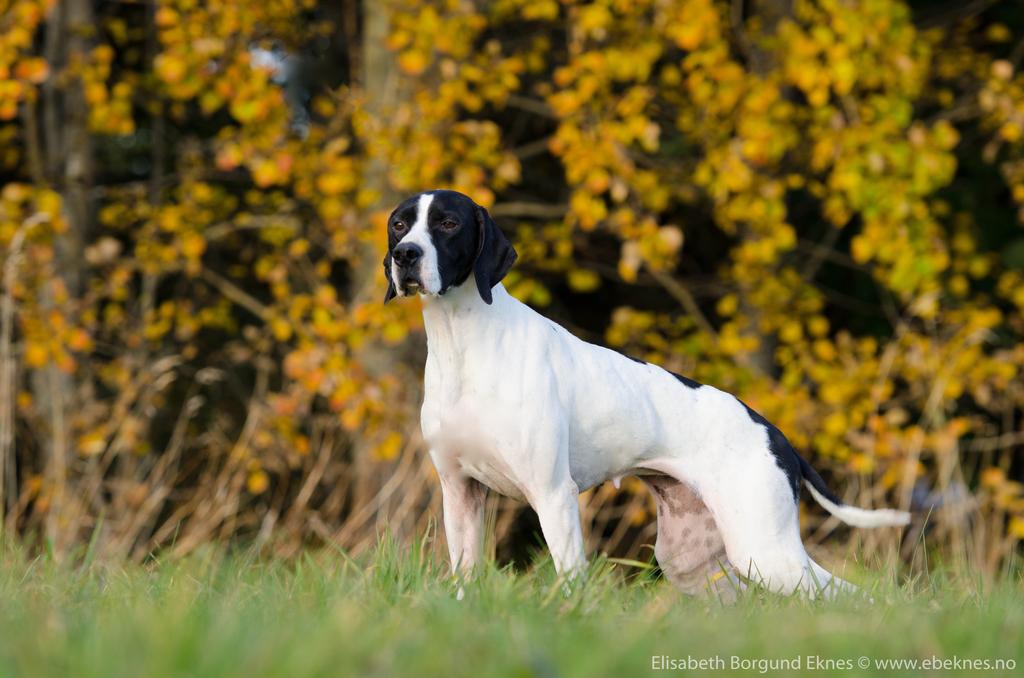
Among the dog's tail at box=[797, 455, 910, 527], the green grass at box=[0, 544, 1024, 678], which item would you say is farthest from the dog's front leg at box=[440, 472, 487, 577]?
the dog's tail at box=[797, 455, 910, 527]

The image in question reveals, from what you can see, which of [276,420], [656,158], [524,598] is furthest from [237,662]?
[656,158]

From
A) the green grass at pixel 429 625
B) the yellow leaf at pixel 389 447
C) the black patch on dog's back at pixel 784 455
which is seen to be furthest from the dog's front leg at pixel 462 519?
the yellow leaf at pixel 389 447

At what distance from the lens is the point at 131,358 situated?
844cm

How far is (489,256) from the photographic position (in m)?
3.88

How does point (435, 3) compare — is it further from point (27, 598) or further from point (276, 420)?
point (27, 598)

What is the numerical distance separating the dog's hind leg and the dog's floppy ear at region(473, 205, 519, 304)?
0.92 m

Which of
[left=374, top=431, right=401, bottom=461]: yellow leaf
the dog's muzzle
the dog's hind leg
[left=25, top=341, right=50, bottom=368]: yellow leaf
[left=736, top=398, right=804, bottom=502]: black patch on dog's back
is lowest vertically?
[left=374, top=431, right=401, bottom=461]: yellow leaf

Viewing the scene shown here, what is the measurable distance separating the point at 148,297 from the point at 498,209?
2.58m

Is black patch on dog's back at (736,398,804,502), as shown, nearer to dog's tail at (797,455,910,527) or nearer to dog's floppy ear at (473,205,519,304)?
dog's tail at (797,455,910,527)

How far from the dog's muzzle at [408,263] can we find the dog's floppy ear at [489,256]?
20 centimetres

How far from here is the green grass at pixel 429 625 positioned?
88.2 inches

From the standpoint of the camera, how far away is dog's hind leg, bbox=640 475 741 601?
4.20 m

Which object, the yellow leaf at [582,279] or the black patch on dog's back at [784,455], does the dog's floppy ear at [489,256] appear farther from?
the yellow leaf at [582,279]

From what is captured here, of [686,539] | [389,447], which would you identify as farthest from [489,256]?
[389,447]
